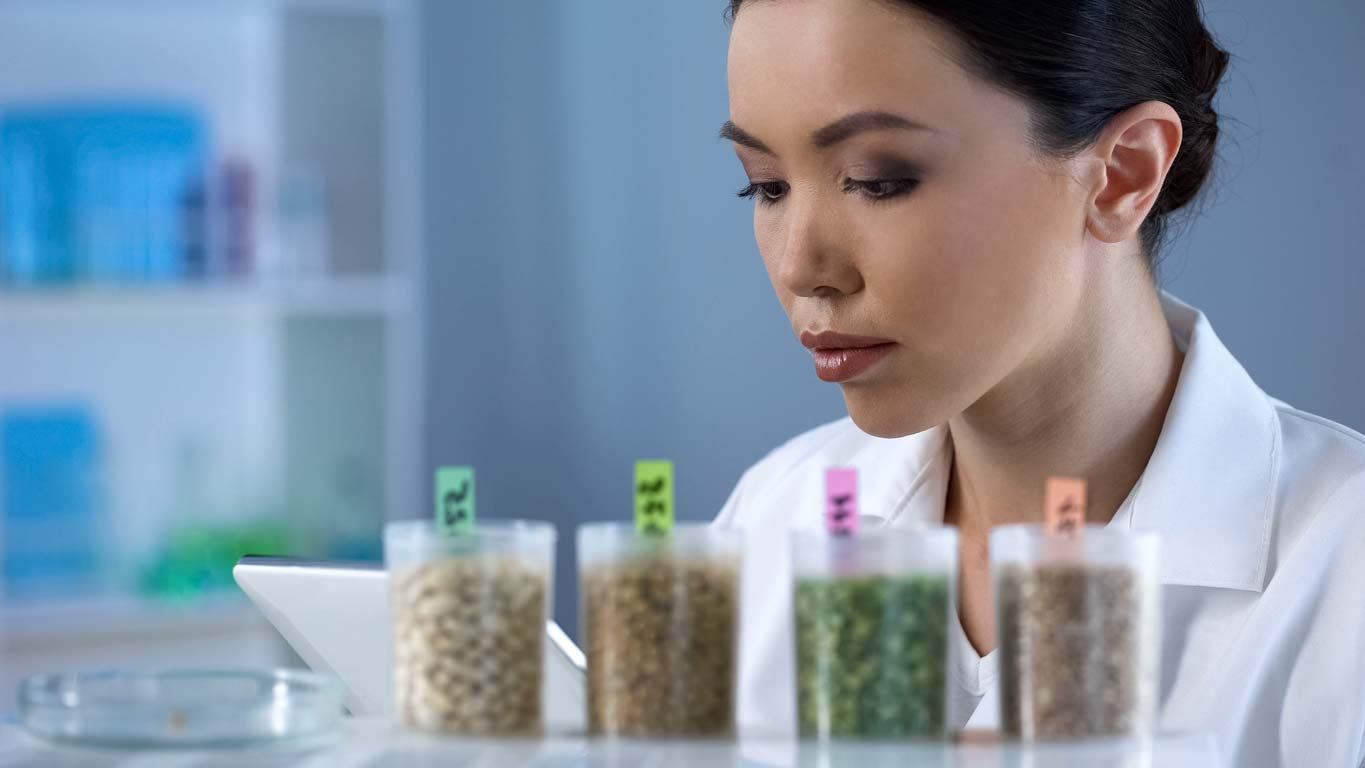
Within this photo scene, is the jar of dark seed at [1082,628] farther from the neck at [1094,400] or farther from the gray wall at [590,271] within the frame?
the gray wall at [590,271]

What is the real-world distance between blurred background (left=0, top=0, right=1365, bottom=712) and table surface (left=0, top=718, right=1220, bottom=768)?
159 cm

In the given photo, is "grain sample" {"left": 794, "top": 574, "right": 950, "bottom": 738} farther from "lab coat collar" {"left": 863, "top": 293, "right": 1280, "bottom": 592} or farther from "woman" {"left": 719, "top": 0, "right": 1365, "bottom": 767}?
"lab coat collar" {"left": 863, "top": 293, "right": 1280, "bottom": 592}

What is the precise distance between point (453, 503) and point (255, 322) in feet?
7.23

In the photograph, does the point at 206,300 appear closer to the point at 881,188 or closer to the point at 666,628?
the point at 881,188

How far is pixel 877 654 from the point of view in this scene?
733 millimetres

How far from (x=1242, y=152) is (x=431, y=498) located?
183 cm

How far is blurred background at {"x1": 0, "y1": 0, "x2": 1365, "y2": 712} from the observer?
2527mm

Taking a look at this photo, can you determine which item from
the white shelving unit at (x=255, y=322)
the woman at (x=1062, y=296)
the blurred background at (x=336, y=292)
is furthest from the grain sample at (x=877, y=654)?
the white shelving unit at (x=255, y=322)

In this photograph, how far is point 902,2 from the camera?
43.2 inches

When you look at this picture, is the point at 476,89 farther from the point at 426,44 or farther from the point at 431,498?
the point at 431,498

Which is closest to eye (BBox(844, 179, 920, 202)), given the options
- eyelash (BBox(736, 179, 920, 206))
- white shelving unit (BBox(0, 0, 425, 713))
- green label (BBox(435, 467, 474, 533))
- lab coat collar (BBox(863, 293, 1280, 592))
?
eyelash (BBox(736, 179, 920, 206))

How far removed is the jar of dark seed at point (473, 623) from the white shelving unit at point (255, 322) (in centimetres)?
198

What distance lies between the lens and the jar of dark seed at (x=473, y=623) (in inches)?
30.2

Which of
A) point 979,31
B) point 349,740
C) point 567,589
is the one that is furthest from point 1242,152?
point 567,589
